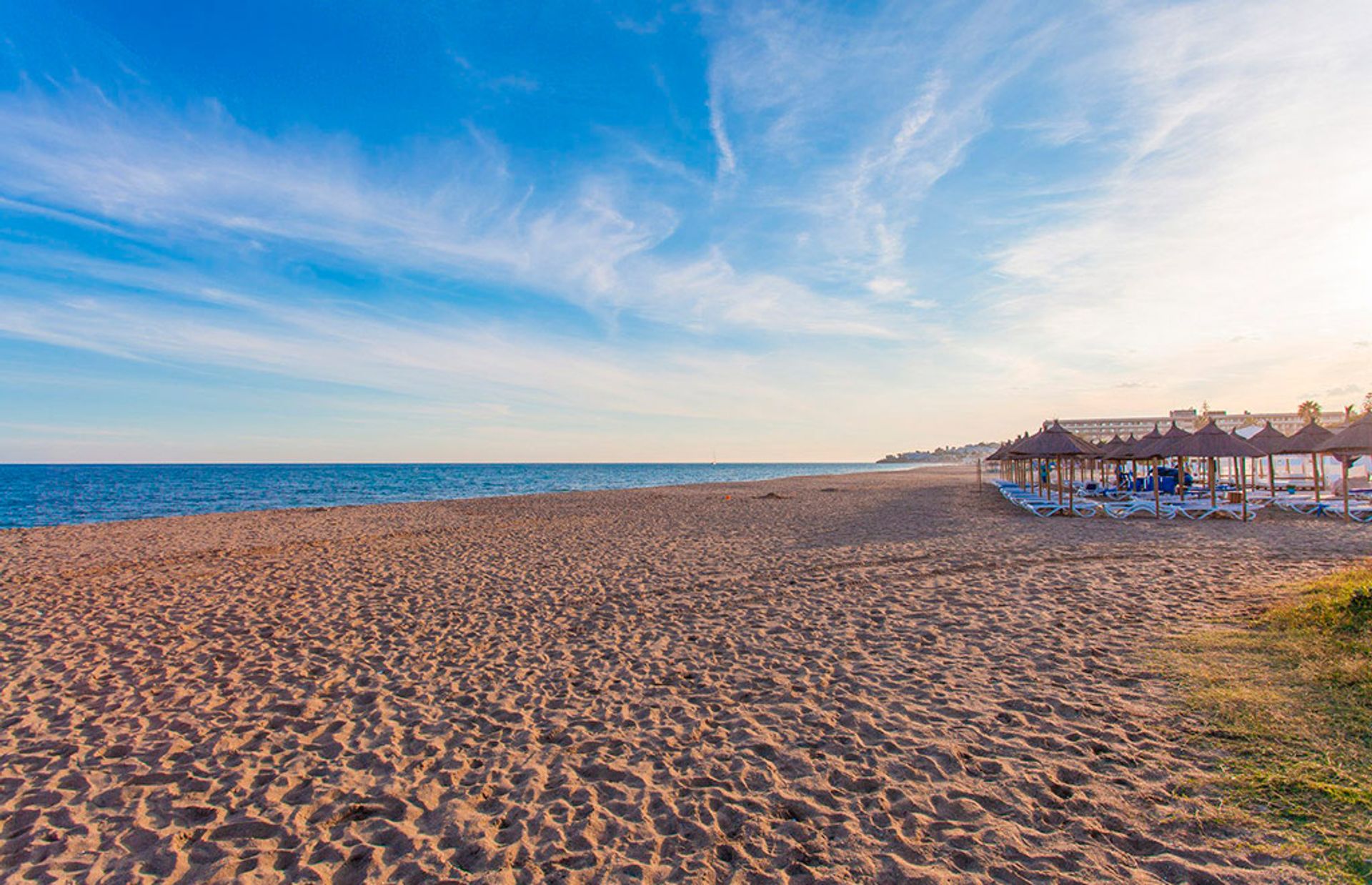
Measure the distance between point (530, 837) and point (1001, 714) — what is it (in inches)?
146

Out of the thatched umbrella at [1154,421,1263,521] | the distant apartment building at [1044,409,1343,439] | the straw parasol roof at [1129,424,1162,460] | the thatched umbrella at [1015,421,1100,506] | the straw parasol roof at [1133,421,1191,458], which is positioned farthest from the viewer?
the distant apartment building at [1044,409,1343,439]

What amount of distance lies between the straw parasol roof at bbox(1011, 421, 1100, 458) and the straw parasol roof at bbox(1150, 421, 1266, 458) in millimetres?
3116

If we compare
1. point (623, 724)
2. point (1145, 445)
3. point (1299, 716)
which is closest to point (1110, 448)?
point (1145, 445)

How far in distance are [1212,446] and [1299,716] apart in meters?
16.4

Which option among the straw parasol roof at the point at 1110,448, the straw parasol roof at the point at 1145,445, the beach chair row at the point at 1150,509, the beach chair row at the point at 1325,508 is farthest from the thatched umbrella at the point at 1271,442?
the straw parasol roof at the point at 1145,445

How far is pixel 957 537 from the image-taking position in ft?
48.1

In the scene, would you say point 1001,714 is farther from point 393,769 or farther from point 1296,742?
point 393,769

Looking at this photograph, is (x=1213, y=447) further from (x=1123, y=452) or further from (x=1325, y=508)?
(x=1123, y=452)

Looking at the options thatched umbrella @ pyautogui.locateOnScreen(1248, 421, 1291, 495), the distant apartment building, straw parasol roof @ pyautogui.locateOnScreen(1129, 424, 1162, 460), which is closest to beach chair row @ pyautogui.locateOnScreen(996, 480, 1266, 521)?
straw parasol roof @ pyautogui.locateOnScreen(1129, 424, 1162, 460)

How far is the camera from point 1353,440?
18.5 m

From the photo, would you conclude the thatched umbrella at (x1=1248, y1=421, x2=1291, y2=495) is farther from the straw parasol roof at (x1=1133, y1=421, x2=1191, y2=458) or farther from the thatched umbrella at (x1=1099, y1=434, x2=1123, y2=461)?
the straw parasol roof at (x1=1133, y1=421, x2=1191, y2=458)

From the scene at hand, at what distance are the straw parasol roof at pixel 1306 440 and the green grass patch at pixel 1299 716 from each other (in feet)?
56.8

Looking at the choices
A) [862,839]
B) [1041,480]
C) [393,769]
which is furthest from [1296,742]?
[1041,480]

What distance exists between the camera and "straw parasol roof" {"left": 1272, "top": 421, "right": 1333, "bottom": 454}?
20219 millimetres
